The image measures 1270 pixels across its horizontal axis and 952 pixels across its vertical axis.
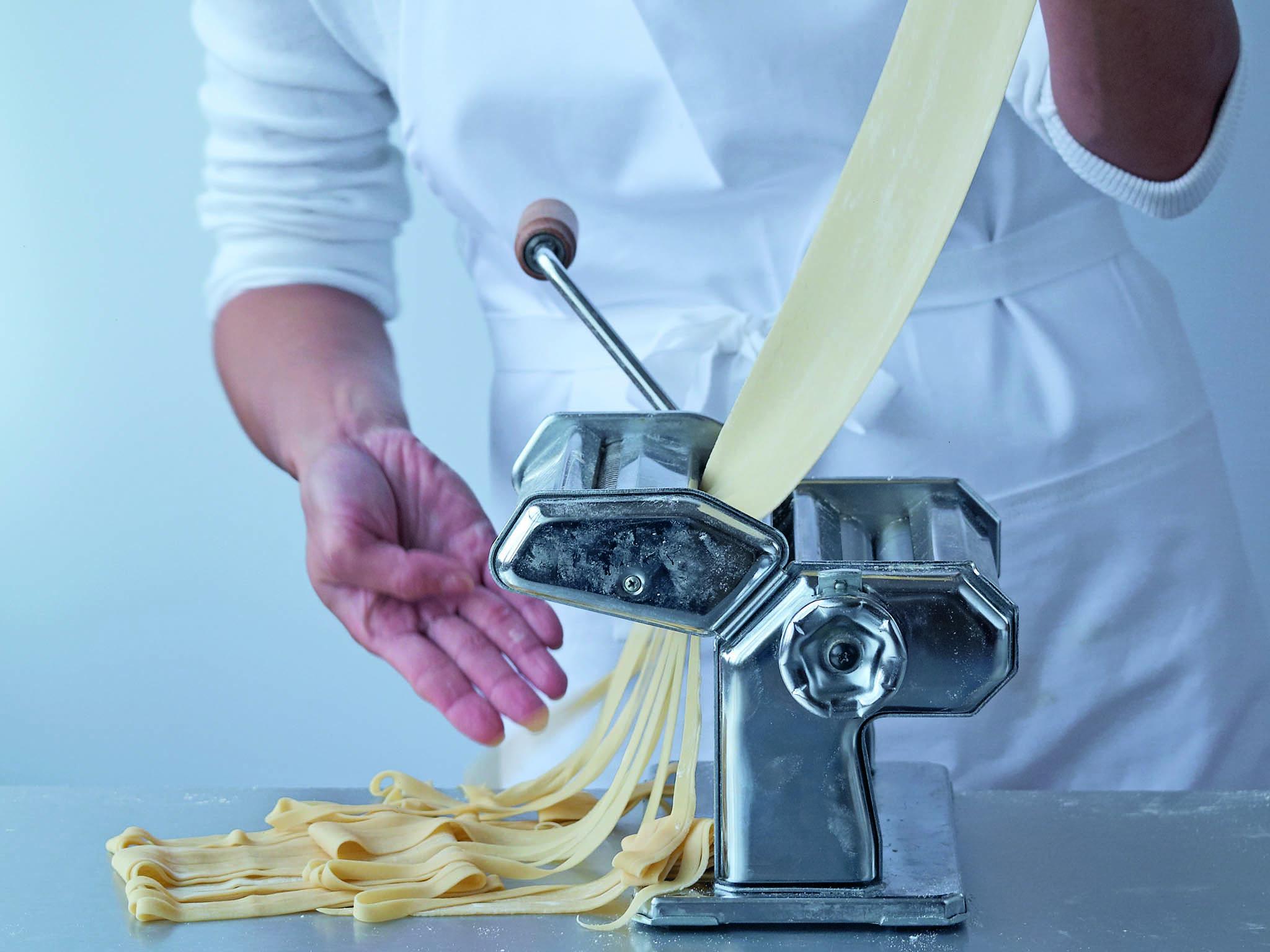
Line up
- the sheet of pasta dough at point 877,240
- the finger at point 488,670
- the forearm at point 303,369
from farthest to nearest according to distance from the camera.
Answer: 1. the forearm at point 303,369
2. the finger at point 488,670
3. the sheet of pasta dough at point 877,240

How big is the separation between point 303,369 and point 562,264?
334mm

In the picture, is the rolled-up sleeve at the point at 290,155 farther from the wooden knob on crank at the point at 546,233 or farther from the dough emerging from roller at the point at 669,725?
the dough emerging from roller at the point at 669,725

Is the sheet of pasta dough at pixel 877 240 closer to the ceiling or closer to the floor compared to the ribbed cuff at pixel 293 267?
closer to the floor

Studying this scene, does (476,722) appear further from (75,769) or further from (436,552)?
(75,769)

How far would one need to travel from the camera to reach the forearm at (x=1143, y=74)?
0.68 meters

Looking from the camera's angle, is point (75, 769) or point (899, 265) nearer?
point (899, 265)

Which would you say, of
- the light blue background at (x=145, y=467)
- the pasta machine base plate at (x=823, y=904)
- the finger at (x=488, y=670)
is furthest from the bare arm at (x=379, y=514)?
the light blue background at (x=145, y=467)

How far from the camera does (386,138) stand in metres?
1.05

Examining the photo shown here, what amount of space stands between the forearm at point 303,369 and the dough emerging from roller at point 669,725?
1.07 feet

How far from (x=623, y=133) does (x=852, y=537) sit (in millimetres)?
368

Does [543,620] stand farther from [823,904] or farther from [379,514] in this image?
[823,904]

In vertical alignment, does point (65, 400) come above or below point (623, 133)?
above

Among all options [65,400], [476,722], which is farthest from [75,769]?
[476,722]

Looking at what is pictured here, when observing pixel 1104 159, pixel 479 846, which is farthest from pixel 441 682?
pixel 1104 159
